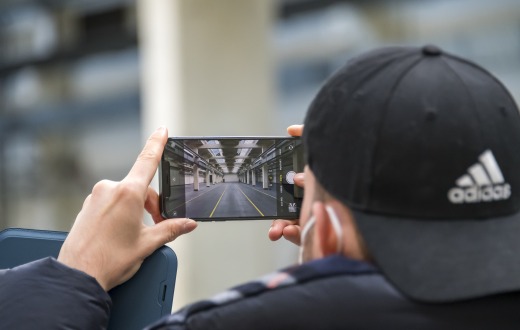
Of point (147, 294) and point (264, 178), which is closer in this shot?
point (147, 294)

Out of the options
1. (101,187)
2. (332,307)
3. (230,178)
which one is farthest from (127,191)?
(332,307)

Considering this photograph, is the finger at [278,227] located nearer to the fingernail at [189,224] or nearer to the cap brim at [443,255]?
the fingernail at [189,224]

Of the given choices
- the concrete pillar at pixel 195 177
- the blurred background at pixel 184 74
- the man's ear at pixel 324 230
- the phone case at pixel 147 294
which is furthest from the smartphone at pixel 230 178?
the blurred background at pixel 184 74

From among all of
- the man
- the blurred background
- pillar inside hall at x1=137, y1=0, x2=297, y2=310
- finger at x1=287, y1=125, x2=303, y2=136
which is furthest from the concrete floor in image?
pillar inside hall at x1=137, y1=0, x2=297, y2=310

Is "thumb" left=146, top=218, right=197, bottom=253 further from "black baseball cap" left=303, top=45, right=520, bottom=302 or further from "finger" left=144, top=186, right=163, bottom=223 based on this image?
"black baseball cap" left=303, top=45, right=520, bottom=302

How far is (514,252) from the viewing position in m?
0.66

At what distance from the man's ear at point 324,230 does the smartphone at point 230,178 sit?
15.3 inches

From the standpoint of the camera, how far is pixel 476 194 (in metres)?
0.66

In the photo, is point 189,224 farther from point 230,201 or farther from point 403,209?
point 403,209

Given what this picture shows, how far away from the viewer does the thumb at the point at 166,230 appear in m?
0.99

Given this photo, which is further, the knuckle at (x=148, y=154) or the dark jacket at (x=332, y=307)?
the knuckle at (x=148, y=154)

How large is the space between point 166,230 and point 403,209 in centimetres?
45

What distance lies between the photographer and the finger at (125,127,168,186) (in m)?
0.99

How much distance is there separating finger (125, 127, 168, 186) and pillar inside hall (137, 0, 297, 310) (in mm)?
2818
